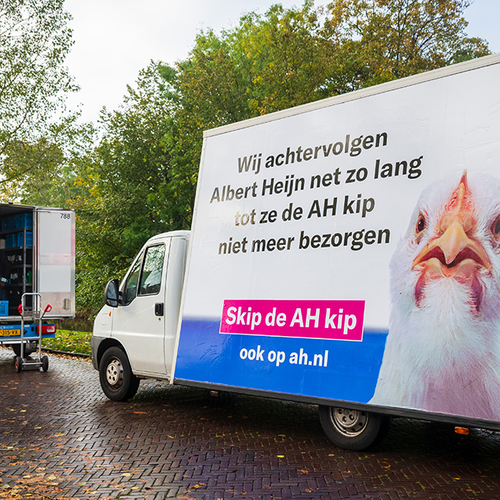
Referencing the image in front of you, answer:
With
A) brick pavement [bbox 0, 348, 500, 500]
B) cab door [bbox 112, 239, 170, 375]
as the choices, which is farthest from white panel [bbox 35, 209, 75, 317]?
cab door [bbox 112, 239, 170, 375]

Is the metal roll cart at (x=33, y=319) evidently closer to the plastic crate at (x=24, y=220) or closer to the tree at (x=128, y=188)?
the plastic crate at (x=24, y=220)

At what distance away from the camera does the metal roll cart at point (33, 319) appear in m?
12.3

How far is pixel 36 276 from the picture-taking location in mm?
13039

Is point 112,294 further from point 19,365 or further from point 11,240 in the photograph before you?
point 11,240

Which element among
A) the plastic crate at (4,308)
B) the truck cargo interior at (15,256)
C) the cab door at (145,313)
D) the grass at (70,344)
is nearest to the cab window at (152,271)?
the cab door at (145,313)

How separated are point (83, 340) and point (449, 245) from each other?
1527cm

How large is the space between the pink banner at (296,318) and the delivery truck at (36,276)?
7115mm

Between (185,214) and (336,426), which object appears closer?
(336,426)

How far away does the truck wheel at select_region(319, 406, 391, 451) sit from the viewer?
5.79 metres

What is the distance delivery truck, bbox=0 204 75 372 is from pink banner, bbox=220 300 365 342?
7.11 metres

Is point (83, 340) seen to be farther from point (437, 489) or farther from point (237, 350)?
point (437, 489)

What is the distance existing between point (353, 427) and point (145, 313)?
11.3 ft

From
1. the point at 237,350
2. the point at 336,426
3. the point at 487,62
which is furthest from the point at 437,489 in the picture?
the point at 487,62

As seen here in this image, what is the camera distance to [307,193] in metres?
6.43
